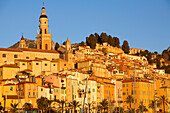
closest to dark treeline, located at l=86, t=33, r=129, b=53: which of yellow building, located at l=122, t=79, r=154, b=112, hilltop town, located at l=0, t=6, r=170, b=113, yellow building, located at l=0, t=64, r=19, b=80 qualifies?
hilltop town, located at l=0, t=6, r=170, b=113

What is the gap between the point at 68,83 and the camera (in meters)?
73.2

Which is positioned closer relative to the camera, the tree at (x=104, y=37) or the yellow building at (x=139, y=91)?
the yellow building at (x=139, y=91)

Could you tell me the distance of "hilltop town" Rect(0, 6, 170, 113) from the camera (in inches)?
2594

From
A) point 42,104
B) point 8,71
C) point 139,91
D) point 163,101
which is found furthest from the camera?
point 163,101

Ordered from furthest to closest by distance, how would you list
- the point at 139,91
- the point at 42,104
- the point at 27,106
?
1. the point at 139,91
2. the point at 42,104
3. the point at 27,106

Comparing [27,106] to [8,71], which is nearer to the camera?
[27,106]

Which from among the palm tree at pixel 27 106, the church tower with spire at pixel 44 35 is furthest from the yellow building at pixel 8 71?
the church tower with spire at pixel 44 35

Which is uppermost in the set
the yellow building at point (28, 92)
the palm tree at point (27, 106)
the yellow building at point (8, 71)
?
the yellow building at point (8, 71)

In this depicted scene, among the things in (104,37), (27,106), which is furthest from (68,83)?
(104,37)

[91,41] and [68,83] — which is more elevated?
[91,41]

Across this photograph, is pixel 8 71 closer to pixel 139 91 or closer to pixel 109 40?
pixel 139 91

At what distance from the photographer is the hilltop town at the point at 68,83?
65.9 meters

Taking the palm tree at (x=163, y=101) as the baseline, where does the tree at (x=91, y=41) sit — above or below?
above

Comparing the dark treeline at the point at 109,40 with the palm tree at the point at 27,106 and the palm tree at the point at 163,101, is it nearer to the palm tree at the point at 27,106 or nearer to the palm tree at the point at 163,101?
the palm tree at the point at 163,101
